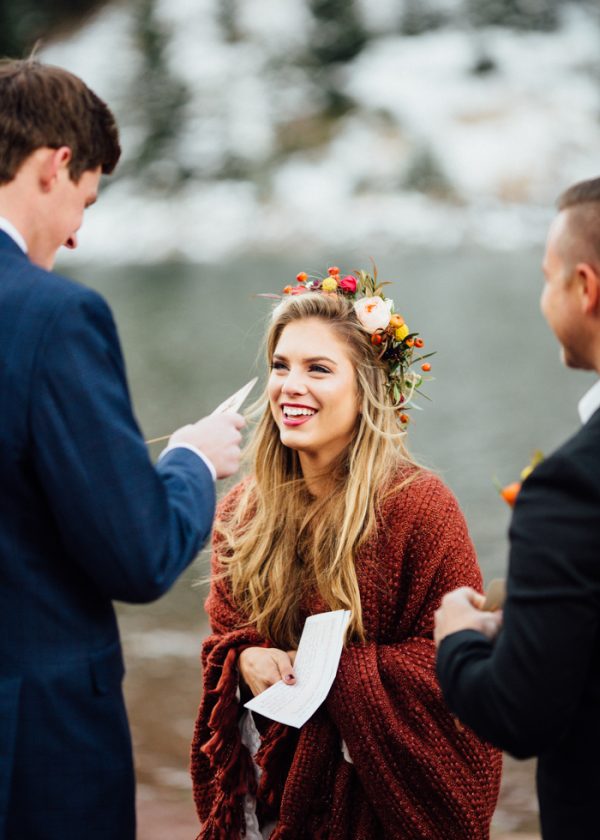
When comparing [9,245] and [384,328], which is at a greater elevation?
[9,245]

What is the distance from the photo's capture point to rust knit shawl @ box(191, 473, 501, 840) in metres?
2.64

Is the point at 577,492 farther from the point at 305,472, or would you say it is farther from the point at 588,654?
the point at 305,472

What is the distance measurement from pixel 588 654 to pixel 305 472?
1.55m

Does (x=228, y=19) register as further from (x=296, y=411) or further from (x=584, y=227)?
(x=584, y=227)

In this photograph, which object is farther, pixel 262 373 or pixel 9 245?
pixel 262 373

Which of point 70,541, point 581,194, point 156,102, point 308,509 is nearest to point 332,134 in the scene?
point 156,102

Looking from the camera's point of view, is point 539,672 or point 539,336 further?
point 539,336

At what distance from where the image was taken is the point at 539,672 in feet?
5.28

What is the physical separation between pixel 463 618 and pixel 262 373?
1361 cm

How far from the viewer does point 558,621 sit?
5.22 ft

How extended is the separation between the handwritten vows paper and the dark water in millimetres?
874

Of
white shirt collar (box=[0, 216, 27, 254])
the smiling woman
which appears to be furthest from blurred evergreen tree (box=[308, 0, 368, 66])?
white shirt collar (box=[0, 216, 27, 254])

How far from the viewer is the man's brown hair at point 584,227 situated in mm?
1741

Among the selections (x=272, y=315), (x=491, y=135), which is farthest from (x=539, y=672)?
(x=491, y=135)
